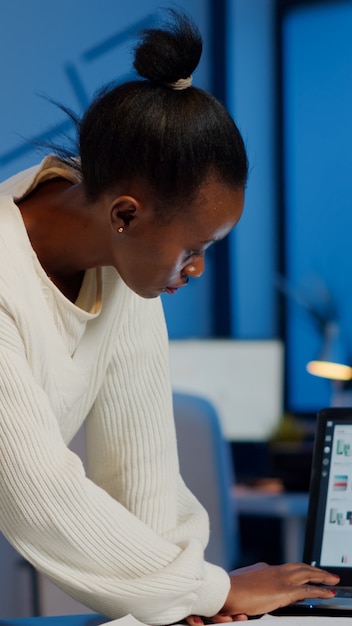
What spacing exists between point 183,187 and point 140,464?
16.3 inches

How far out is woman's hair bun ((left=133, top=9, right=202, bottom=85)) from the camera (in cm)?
117

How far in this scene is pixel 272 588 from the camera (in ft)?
4.14

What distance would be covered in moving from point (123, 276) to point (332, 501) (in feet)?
1.25

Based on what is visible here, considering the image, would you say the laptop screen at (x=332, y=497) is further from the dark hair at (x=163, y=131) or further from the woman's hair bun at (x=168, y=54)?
the woman's hair bun at (x=168, y=54)

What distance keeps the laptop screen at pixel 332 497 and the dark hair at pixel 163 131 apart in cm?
35

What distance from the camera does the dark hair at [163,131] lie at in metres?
1.14

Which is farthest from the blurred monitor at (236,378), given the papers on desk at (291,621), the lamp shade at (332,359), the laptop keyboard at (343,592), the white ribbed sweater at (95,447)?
the papers on desk at (291,621)

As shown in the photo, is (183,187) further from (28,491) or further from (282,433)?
(282,433)

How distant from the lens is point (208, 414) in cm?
236

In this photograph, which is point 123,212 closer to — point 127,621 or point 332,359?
point 127,621

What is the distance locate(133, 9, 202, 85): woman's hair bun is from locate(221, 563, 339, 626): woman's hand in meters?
0.56

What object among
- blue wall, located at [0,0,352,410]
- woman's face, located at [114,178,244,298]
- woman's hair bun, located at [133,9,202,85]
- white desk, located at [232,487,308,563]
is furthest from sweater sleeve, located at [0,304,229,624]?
blue wall, located at [0,0,352,410]

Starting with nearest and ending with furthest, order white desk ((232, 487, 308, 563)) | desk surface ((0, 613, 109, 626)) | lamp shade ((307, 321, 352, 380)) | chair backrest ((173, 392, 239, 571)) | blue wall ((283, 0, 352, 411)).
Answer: desk surface ((0, 613, 109, 626)) → chair backrest ((173, 392, 239, 571)) → white desk ((232, 487, 308, 563)) → lamp shade ((307, 321, 352, 380)) → blue wall ((283, 0, 352, 411))

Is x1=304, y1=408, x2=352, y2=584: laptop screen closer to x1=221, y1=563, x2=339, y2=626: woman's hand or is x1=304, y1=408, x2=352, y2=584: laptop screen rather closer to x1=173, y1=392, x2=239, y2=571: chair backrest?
x1=221, y1=563, x2=339, y2=626: woman's hand
